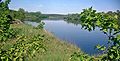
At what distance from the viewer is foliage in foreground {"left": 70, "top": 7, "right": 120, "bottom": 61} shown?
18.1ft

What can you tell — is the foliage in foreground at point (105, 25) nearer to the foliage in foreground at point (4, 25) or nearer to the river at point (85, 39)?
the foliage in foreground at point (4, 25)

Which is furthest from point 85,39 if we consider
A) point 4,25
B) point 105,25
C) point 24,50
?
point 24,50

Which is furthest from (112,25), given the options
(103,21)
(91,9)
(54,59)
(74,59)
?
(54,59)

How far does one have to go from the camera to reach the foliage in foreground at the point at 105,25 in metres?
5.53

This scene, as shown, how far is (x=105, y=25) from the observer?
556cm

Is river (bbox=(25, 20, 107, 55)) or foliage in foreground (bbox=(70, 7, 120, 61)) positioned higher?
foliage in foreground (bbox=(70, 7, 120, 61))

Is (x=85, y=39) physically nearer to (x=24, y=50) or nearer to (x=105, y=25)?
(x=105, y=25)

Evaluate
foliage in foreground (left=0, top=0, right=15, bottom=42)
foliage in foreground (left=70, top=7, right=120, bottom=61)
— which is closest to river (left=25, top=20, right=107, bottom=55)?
foliage in foreground (left=0, top=0, right=15, bottom=42)

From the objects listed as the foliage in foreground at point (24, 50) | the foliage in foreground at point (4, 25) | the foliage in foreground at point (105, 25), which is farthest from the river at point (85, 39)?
the foliage in foreground at point (24, 50)

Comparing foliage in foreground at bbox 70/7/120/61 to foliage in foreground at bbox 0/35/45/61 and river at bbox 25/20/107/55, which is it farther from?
river at bbox 25/20/107/55

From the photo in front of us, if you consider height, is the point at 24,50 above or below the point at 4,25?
below

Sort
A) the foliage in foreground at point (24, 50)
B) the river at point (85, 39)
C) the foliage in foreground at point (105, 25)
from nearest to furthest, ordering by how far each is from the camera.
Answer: the foliage in foreground at point (24, 50) < the foliage in foreground at point (105, 25) < the river at point (85, 39)

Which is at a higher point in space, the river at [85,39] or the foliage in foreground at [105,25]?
the foliage in foreground at [105,25]

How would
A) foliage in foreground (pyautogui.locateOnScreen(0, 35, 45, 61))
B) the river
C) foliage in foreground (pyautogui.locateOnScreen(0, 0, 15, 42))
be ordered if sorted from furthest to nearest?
the river → foliage in foreground (pyautogui.locateOnScreen(0, 0, 15, 42)) → foliage in foreground (pyautogui.locateOnScreen(0, 35, 45, 61))
